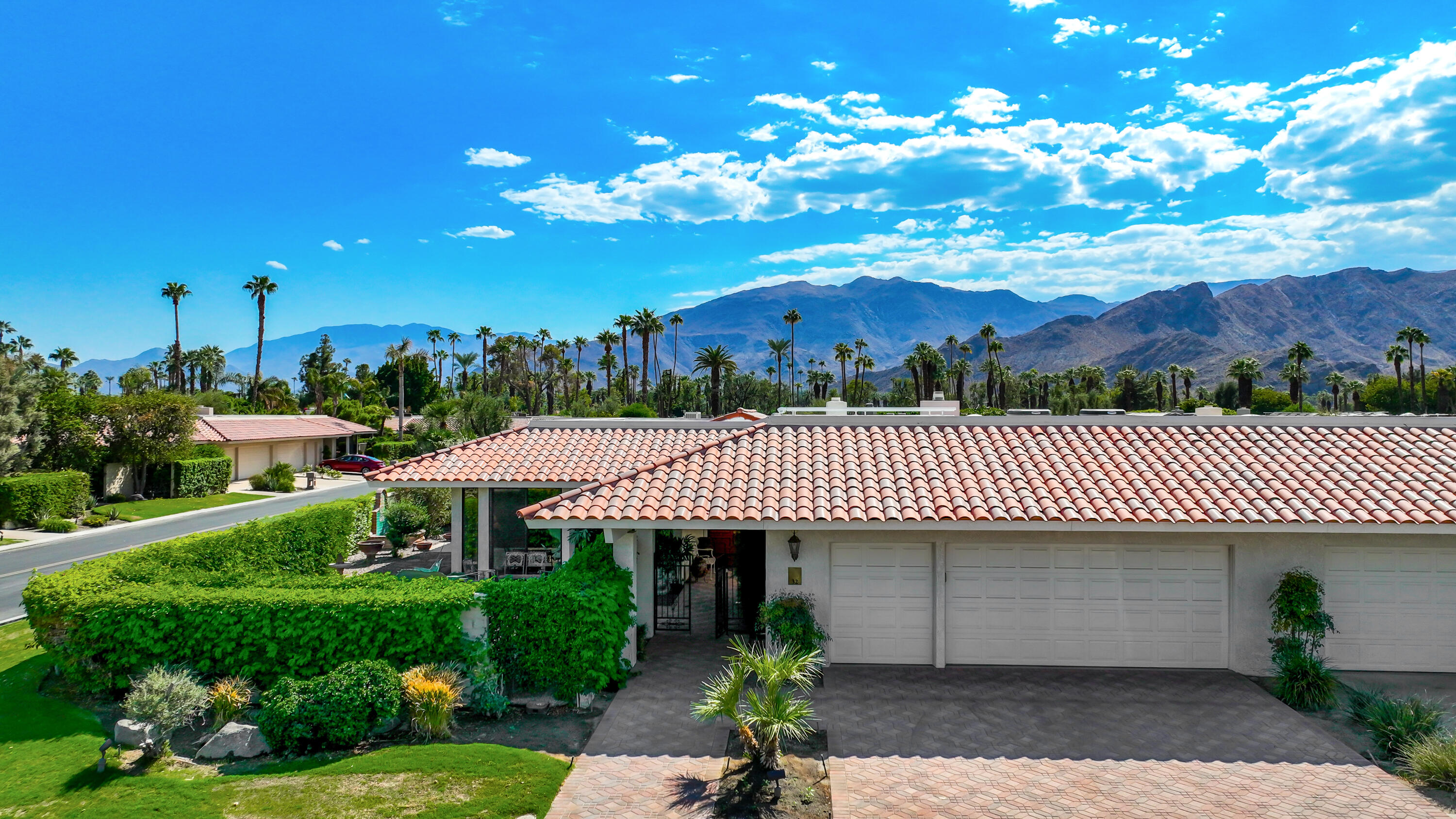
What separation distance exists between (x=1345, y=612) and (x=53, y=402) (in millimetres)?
46680

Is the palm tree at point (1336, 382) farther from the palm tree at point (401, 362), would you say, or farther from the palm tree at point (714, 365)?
the palm tree at point (401, 362)

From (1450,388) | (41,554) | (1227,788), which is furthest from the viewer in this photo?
(1450,388)

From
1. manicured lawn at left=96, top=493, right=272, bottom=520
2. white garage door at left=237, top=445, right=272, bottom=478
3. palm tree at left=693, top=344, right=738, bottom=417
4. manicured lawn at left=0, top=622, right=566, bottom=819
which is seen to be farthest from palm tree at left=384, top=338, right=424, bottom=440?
manicured lawn at left=0, top=622, right=566, bottom=819

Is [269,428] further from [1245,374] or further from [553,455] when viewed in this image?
[1245,374]

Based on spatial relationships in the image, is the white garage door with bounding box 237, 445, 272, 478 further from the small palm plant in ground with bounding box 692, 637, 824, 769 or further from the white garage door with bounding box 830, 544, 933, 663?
the small palm plant in ground with bounding box 692, 637, 824, 769

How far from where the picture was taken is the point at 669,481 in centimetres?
1320

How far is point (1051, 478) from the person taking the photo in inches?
509

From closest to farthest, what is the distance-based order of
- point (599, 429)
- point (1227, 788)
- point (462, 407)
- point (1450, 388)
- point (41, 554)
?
point (1227, 788) < point (599, 429) < point (41, 554) < point (462, 407) < point (1450, 388)

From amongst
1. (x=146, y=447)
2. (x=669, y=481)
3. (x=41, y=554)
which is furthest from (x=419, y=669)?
(x=146, y=447)

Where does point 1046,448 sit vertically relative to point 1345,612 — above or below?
above

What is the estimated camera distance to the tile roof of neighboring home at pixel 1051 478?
11.6 meters

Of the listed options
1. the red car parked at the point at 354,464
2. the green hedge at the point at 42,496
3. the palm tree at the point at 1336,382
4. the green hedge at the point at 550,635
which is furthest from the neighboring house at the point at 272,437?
the palm tree at the point at 1336,382

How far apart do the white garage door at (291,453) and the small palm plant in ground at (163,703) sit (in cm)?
4694

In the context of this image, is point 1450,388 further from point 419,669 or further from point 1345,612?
point 419,669
